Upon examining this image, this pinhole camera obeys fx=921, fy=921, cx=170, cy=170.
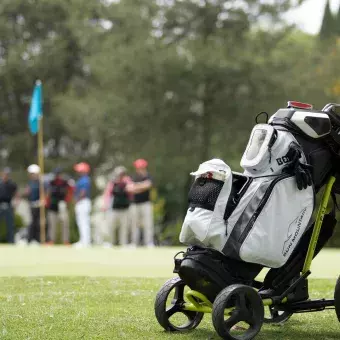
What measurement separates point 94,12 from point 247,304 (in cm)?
3178

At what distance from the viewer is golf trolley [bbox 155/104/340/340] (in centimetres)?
602

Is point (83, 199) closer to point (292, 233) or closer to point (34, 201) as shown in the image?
point (34, 201)

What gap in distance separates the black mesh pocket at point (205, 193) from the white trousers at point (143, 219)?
14.1m

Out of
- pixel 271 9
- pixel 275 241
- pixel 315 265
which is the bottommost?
pixel 315 265

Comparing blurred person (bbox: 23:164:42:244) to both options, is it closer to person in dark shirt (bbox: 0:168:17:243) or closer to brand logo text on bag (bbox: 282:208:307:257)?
person in dark shirt (bbox: 0:168:17:243)

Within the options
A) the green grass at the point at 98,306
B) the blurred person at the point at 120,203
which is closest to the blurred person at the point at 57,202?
the blurred person at the point at 120,203

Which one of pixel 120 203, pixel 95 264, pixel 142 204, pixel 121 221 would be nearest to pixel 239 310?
pixel 95 264

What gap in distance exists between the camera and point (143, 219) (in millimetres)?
20625

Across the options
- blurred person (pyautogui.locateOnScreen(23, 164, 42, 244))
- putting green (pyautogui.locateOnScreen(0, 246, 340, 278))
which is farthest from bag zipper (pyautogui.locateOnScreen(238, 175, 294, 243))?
blurred person (pyautogui.locateOnScreen(23, 164, 42, 244))

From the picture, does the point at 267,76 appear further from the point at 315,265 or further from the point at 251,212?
the point at 251,212

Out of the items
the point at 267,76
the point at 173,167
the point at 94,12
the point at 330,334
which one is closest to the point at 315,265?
the point at 330,334

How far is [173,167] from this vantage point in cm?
3403

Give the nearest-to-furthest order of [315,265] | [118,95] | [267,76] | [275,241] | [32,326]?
[275,241] < [32,326] < [315,265] < [267,76] < [118,95]

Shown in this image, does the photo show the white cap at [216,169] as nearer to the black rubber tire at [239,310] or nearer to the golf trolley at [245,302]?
the golf trolley at [245,302]
